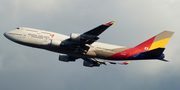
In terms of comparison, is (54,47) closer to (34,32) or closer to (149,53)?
(34,32)

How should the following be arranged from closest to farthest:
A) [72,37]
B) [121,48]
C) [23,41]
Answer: [72,37] < [23,41] < [121,48]

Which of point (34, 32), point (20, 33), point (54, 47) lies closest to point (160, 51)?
point (54, 47)

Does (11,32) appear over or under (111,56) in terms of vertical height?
over

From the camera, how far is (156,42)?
157ft

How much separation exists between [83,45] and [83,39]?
2504 millimetres

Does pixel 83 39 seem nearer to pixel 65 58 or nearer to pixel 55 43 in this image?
Answer: pixel 55 43

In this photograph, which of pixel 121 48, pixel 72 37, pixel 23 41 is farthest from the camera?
pixel 121 48

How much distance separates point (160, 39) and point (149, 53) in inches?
227

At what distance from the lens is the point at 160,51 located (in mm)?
43250

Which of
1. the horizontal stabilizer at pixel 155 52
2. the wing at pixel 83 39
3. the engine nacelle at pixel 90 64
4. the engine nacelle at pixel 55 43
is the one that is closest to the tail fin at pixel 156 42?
the horizontal stabilizer at pixel 155 52

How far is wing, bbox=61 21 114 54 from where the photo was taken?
1463 inches

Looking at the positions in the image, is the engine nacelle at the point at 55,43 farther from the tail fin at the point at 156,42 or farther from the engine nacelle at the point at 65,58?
the tail fin at the point at 156,42

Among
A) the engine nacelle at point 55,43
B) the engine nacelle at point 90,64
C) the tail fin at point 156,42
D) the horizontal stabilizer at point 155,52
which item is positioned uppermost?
the tail fin at point 156,42

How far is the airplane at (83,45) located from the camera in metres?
40.1
